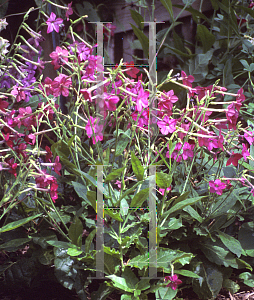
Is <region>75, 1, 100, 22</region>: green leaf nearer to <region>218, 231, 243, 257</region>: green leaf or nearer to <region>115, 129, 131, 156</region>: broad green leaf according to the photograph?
<region>115, 129, 131, 156</region>: broad green leaf

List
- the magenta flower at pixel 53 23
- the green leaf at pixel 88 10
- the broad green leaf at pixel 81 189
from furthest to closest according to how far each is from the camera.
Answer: the green leaf at pixel 88 10 < the magenta flower at pixel 53 23 < the broad green leaf at pixel 81 189

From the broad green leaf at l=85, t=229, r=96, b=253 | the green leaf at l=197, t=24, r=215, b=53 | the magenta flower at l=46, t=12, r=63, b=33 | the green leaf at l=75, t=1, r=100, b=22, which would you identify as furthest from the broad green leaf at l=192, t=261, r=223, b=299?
the green leaf at l=75, t=1, r=100, b=22

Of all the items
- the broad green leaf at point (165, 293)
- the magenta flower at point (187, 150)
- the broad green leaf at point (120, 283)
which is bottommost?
the broad green leaf at point (165, 293)

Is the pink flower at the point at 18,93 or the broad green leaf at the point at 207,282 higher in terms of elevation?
the pink flower at the point at 18,93

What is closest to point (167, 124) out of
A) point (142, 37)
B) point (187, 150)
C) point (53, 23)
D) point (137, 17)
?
point (187, 150)

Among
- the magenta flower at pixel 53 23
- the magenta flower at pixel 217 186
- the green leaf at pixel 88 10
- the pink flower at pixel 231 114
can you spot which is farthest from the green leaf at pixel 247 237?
the green leaf at pixel 88 10

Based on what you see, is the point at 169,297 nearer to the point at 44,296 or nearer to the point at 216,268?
the point at 216,268

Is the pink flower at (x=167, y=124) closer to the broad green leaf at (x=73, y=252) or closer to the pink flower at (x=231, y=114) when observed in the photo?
the pink flower at (x=231, y=114)

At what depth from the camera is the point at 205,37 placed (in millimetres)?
1570

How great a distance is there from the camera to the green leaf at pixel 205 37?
1.51m

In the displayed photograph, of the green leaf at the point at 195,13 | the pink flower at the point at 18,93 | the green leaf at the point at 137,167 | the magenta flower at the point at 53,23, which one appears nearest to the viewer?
the green leaf at the point at 137,167

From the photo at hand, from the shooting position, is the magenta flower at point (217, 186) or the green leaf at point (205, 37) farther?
the green leaf at point (205, 37)

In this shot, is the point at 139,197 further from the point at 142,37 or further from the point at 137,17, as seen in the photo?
the point at 137,17

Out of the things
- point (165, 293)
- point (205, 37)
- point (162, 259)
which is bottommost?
point (165, 293)
